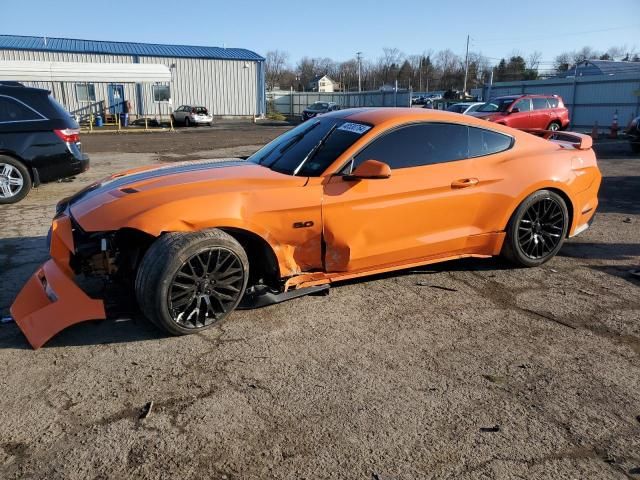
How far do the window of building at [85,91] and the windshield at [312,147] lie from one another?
3499 cm

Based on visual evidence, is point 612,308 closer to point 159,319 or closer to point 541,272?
point 541,272

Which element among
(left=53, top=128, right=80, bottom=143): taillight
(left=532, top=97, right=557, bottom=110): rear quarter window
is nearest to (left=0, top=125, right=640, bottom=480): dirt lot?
(left=53, top=128, right=80, bottom=143): taillight

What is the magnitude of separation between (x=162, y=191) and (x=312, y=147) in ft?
4.31

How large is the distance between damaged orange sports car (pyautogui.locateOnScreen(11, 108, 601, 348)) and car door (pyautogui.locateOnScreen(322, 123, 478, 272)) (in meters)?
0.01

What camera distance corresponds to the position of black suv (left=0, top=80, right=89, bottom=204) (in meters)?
7.76

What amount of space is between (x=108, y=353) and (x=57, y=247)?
904 millimetres

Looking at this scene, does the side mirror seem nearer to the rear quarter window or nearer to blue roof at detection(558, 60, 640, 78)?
the rear quarter window

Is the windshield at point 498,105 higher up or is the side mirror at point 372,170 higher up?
the windshield at point 498,105

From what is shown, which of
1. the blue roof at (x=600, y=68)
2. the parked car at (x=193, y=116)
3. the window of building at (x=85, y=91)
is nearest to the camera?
the parked car at (x=193, y=116)

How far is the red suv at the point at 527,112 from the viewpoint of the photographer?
57.8 ft

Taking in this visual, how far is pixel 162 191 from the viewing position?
3.72m

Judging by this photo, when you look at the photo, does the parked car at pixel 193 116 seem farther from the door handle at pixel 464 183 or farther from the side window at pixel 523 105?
the door handle at pixel 464 183

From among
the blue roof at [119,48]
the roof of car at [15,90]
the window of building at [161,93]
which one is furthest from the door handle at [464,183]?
the blue roof at [119,48]

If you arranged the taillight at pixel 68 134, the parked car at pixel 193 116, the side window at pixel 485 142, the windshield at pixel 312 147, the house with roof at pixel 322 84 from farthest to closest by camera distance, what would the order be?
1. the house with roof at pixel 322 84
2. the parked car at pixel 193 116
3. the taillight at pixel 68 134
4. the side window at pixel 485 142
5. the windshield at pixel 312 147
